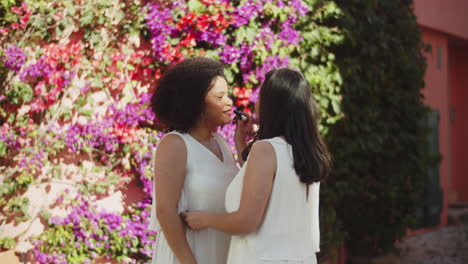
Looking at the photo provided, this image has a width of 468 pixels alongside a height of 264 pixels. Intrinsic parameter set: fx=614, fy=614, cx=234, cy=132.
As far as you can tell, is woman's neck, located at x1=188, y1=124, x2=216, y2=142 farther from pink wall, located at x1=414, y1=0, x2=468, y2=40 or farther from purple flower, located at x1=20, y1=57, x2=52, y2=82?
pink wall, located at x1=414, y1=0, x2=468, y2=40

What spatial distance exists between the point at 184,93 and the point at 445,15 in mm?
7573

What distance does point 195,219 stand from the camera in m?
2.21

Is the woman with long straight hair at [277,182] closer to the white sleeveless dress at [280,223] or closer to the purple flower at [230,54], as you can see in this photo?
the white sleeveless dress at [280,223]

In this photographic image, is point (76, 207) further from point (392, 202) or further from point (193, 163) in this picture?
point (392, 202)

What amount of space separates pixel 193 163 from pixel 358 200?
3.70 meters

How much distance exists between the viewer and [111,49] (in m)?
4.48

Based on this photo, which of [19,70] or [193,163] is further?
[19,70]

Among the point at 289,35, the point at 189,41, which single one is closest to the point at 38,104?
the point at 189,41

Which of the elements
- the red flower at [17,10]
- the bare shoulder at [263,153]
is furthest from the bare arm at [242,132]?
the red flower at [17,10]

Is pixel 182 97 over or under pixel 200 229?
over

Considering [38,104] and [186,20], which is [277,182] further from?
[38,104]

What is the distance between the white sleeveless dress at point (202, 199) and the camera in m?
2.27

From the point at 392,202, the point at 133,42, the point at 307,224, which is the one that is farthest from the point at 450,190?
the point at 307,224

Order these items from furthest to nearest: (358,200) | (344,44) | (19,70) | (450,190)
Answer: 1. (450,190)
2. (358,200)
3. (344,44)
4. (19,70)
